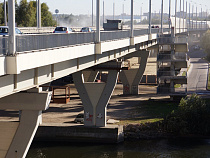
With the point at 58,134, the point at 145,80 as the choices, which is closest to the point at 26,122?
the point at 58,134

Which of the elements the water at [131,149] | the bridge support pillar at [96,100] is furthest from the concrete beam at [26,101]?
the bridge support pillar at [96,100]

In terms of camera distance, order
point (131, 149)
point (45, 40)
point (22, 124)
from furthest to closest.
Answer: point (131, 149) < point (22, 124) < point (45, 40)

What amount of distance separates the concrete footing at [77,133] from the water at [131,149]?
74cm

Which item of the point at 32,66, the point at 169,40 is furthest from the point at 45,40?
the point at 169,40

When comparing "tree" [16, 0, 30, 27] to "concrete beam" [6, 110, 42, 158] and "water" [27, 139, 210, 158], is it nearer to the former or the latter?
"water" [27, 139, 210, 158]

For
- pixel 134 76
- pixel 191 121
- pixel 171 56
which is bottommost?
pixel 191 121

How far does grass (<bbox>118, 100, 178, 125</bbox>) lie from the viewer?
40.4 meters

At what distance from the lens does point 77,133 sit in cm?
3634

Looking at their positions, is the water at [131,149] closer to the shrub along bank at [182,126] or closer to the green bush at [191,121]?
the shrub along bank at [182,126]

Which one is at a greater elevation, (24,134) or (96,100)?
(24,134)

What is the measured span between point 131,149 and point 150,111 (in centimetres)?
1100

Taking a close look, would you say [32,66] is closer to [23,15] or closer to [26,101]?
[26,101]

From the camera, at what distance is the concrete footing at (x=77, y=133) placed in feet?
118

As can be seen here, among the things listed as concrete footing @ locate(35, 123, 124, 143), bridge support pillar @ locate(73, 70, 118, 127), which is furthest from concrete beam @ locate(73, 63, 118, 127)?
concrete footing @ locate(35, 123, 124, 143)
